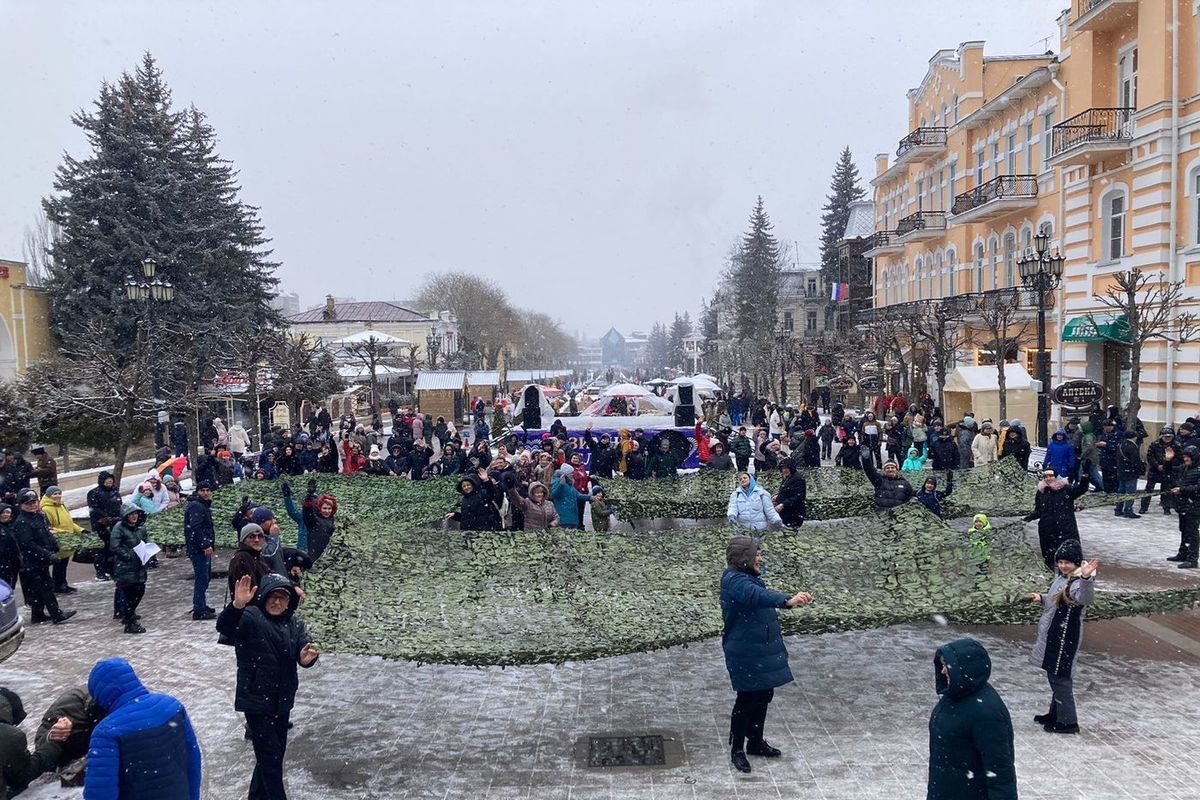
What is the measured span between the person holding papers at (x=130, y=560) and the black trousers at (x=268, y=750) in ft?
17.1

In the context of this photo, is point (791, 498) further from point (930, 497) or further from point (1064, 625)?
point (1064, 625)

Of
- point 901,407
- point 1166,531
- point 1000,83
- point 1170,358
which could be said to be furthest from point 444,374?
point 1166,531

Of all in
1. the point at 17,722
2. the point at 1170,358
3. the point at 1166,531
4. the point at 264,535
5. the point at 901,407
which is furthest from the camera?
the point at 901,407

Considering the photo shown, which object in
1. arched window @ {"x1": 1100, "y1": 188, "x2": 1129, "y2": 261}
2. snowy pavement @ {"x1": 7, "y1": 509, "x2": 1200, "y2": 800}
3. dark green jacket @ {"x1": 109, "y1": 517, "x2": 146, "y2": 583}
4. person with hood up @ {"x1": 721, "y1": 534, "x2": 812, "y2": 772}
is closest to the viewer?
person with hood up @ {"x1": 721, "y1": 534, "x2": 812, "y2": 772}

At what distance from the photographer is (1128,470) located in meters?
16.3

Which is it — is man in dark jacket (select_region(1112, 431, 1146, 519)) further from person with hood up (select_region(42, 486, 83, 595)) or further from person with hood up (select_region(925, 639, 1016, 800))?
person with hood up (select_region(42, 486, 83, 595))

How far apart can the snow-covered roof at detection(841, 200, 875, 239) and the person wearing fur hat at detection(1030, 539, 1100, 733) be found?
193 ft

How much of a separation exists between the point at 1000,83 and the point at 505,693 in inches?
1359

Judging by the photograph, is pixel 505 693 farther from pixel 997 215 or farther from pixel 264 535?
pixel 997 215

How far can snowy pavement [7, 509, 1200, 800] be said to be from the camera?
638 centimetres

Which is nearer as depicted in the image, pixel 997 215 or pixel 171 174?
pixel 997 215

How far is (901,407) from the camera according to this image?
29.0 meters

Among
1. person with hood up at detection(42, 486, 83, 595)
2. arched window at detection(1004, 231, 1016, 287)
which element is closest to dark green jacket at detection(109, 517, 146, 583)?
person with hood up at detection(42, 486, 83, 595)

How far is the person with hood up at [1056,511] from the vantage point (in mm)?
9859
